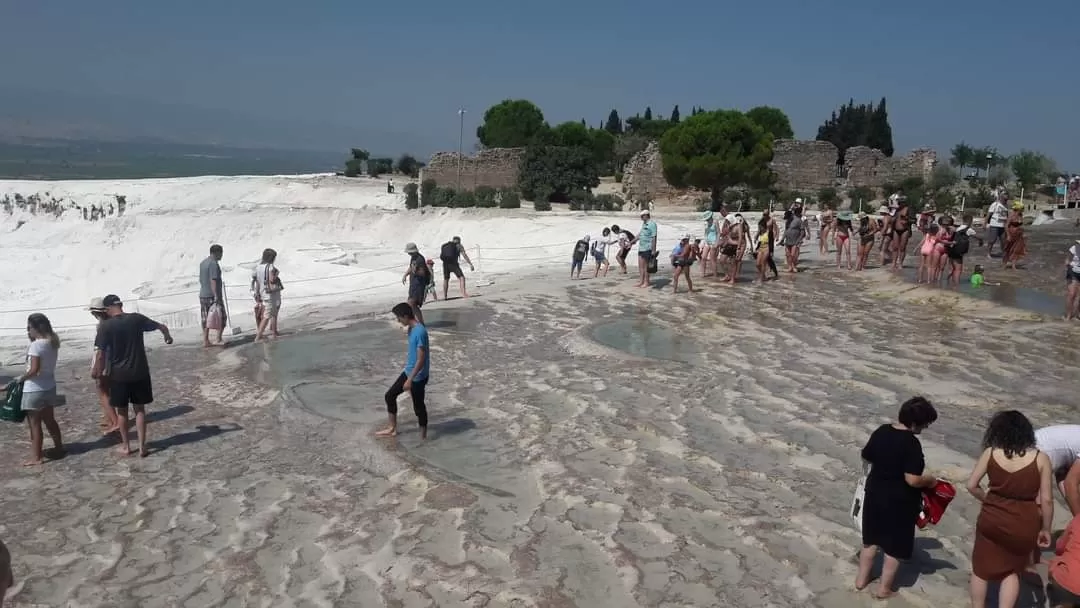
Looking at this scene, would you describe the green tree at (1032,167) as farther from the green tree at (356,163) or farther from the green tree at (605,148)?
the green tree at (356,163)

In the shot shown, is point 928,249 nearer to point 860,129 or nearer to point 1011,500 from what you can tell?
point 1011,500

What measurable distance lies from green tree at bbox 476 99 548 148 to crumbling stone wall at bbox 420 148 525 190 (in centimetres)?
1369

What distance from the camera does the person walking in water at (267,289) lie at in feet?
38.6

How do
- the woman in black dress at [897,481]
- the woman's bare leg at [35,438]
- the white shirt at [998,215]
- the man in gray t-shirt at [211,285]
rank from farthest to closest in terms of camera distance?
the white shirt at [998,215] < the man in gray t-shirt at [211,285] < the woman's bare leg at [35,438] < the woman in black dress at [897,481]

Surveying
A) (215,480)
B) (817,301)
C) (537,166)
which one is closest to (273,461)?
(215,480)

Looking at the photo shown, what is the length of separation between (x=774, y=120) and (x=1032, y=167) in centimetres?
1748

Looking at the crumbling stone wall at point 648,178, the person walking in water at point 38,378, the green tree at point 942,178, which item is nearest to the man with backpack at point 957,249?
the person walking in water at point 38,378

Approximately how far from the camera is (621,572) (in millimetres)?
5164

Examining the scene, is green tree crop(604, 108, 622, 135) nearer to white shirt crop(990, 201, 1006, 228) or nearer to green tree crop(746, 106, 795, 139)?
green tree crop(746, 106, 795, 139)

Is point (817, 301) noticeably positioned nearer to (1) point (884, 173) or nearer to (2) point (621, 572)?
(2) point (621, 572)

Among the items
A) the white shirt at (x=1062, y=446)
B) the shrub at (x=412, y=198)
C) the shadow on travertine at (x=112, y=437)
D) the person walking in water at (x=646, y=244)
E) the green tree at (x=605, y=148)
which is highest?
the green tree at (x=605, y=148)

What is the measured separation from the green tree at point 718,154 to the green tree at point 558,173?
3550mm

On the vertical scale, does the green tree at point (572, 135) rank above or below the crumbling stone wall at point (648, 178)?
above

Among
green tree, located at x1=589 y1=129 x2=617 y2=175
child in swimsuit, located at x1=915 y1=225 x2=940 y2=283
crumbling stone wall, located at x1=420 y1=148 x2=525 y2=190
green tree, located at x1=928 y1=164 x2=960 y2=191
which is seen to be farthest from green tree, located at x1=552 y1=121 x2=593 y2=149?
child in swimsuit, located at x1=915 y1=225 x2=940 y2=283
